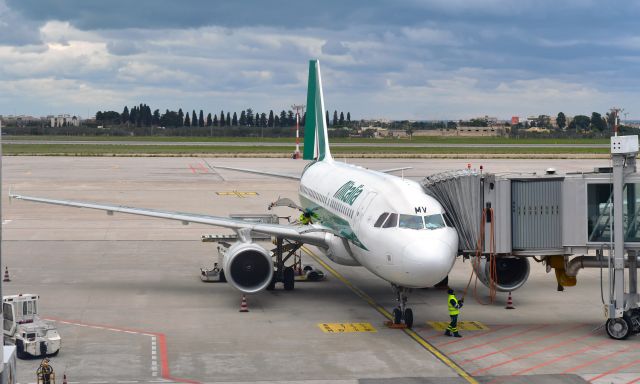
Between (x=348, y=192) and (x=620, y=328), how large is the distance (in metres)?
10.4

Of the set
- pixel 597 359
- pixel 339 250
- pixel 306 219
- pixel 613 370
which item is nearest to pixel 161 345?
pixel 339 250

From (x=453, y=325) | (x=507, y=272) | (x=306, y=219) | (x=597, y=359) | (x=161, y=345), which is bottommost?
(x=597, y=359)

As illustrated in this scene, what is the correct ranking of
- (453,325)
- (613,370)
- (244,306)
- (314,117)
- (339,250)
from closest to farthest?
(613,370)
(453,325)
(244,306)
(339,250)
(314,117)

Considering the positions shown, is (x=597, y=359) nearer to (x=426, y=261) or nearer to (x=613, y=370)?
(x=613, y=370)

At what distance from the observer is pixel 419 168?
315 ft

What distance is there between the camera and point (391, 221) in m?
25.6

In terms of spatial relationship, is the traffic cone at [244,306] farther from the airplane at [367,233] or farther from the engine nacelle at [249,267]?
the engine nacelle at [249,267]

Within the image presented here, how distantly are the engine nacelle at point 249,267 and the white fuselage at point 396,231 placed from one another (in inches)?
101

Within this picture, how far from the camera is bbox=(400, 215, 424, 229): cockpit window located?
25016 millimetres

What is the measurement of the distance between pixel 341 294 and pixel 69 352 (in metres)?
11.2

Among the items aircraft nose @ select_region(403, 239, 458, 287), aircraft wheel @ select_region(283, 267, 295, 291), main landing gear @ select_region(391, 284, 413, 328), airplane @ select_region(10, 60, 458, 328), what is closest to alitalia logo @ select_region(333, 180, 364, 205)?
airplane @ select_region(10, 60, 458, 328)

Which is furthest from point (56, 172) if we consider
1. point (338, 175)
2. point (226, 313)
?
point (226, 313)

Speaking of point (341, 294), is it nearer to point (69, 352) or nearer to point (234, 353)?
point (234, 353)

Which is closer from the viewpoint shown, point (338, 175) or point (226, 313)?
point (226, 313)
